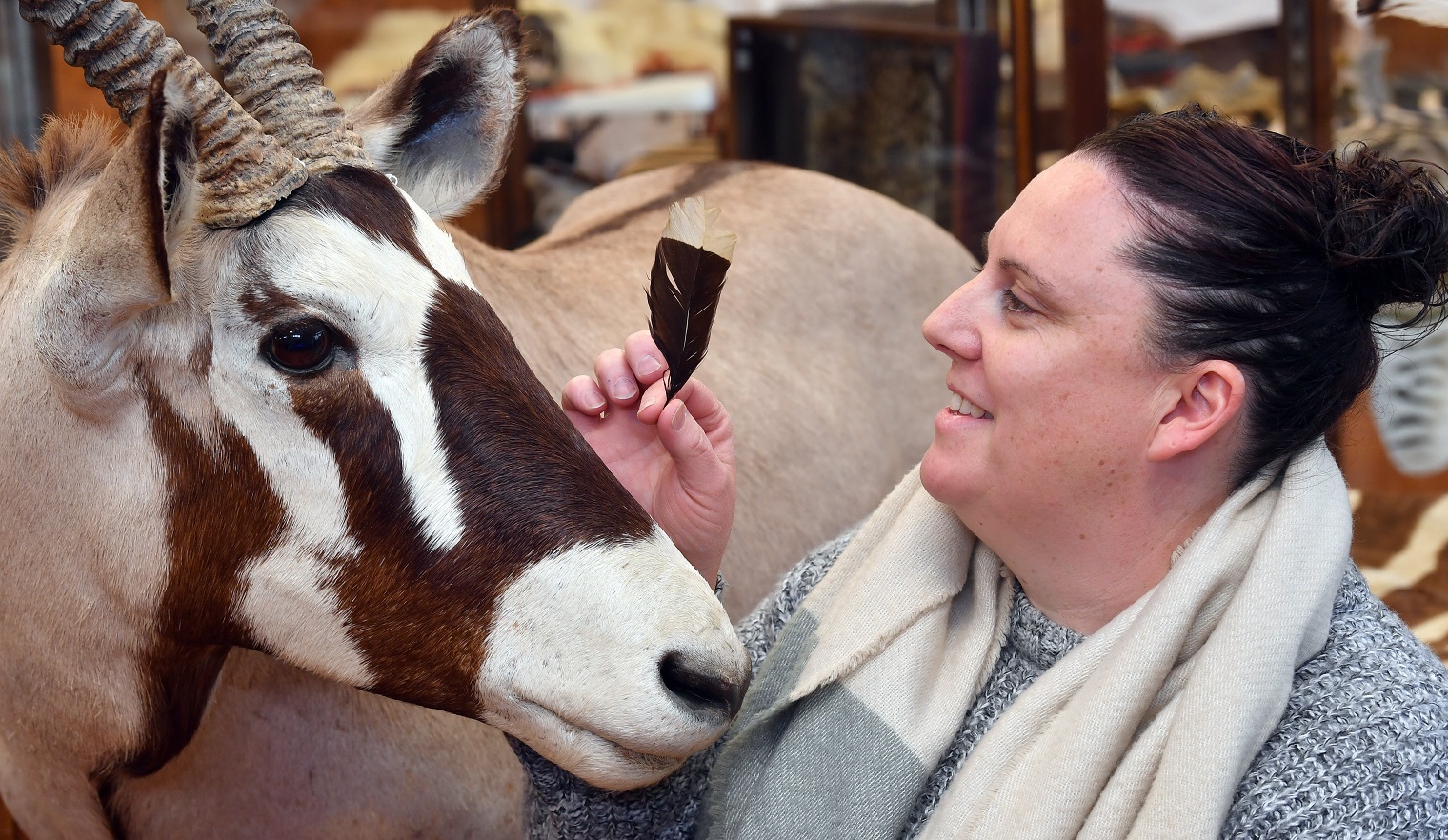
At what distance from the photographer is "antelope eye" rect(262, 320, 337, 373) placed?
1.37 metres

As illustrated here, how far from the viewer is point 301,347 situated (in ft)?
4.50

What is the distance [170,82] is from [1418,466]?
4529 millimetres

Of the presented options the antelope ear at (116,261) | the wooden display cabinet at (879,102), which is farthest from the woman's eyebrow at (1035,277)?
the wooden display cabinet at (879,102)

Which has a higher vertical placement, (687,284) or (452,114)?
(452,114)

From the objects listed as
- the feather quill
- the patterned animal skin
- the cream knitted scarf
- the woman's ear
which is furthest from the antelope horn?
the patterned animal skin

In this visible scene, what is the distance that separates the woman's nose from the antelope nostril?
0.47 m

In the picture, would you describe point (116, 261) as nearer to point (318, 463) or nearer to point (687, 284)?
point (318, 463)

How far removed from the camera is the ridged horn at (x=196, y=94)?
136 cm

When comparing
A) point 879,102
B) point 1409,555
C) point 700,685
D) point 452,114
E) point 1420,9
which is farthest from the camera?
point 879,102

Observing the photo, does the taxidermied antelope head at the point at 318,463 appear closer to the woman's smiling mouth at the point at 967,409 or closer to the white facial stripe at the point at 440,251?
the white facial stripe at the point at 440,251

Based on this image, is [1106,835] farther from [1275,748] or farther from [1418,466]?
[1418,466]

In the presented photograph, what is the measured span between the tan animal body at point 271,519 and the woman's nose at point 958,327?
43 cm

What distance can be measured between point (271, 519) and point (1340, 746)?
113 centimetres

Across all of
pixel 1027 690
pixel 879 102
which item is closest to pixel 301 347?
pixel 1027 690
